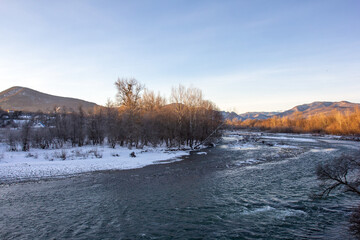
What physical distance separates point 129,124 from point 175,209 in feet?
118

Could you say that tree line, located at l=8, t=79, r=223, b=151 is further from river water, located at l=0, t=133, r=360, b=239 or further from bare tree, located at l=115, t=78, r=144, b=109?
river water, located at l=0, t=133, r=360, b=239

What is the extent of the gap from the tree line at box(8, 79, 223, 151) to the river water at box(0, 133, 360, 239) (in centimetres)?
2752

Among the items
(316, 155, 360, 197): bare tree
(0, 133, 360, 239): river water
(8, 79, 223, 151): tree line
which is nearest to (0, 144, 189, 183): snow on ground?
(0, 133, 360, 239): river water

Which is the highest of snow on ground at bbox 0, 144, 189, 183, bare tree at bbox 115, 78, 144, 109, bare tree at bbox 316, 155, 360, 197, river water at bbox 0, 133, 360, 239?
bare tree at bbox 115, 78, 144, 109

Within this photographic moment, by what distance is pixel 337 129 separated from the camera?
90875 millimetres

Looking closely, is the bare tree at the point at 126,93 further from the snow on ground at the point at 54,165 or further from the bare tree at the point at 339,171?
the bare tree at the point at 339,171

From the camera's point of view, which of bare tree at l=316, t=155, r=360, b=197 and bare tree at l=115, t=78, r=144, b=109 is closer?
bare tree at l=316, t=155, r=360, b=197

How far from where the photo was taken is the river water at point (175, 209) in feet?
32.9

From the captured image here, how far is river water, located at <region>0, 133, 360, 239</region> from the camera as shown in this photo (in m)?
10.0

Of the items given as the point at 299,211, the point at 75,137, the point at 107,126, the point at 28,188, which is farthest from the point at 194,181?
the point at 75,137

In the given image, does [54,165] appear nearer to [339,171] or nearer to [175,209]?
[175,209]

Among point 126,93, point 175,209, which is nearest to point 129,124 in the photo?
point 126,93

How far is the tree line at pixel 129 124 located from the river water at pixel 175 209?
27517 millimetres

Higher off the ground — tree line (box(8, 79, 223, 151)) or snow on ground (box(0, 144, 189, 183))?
tree line (box(8, 79, 223, 151))
